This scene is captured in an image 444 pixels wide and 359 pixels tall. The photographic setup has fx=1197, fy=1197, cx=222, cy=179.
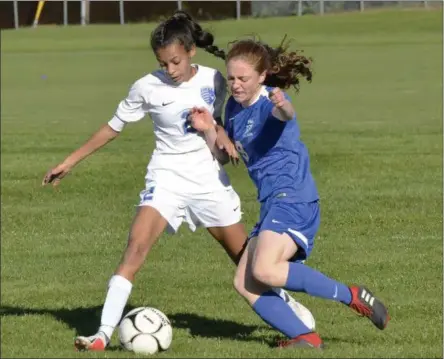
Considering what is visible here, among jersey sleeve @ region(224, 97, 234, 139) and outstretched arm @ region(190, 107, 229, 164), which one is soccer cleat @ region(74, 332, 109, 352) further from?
jersey sleeve @ region(224, 97, 234, 139)

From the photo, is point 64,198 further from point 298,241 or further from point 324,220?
point 298,241

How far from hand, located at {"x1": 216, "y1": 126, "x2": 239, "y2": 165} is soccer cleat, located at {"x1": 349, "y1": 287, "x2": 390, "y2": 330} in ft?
3.35

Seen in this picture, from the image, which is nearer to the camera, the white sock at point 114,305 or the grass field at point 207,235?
the white sock at point 114,305

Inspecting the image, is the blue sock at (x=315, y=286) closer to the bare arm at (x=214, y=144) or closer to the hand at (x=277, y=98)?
the bare arm at (x=214, y=144)

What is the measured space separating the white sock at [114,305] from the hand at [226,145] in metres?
0.99

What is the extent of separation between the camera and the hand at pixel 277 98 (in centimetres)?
654

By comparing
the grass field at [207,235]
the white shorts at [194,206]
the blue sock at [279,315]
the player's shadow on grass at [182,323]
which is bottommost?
the grass field at [207,235]

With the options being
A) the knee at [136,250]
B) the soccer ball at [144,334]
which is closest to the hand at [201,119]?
the knee at [136,250]

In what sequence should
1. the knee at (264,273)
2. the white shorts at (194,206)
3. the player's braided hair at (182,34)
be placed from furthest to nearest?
the white shorts at (194,206) < the player's braided hair at (182,34) < the knee at (264,273)

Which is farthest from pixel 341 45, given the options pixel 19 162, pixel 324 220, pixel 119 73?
pixel 324 220

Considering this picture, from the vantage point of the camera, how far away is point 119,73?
32.5 m

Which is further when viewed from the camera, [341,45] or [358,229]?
[341,45]

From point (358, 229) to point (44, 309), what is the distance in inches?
167

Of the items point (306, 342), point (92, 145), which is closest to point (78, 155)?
point (92, 145)
